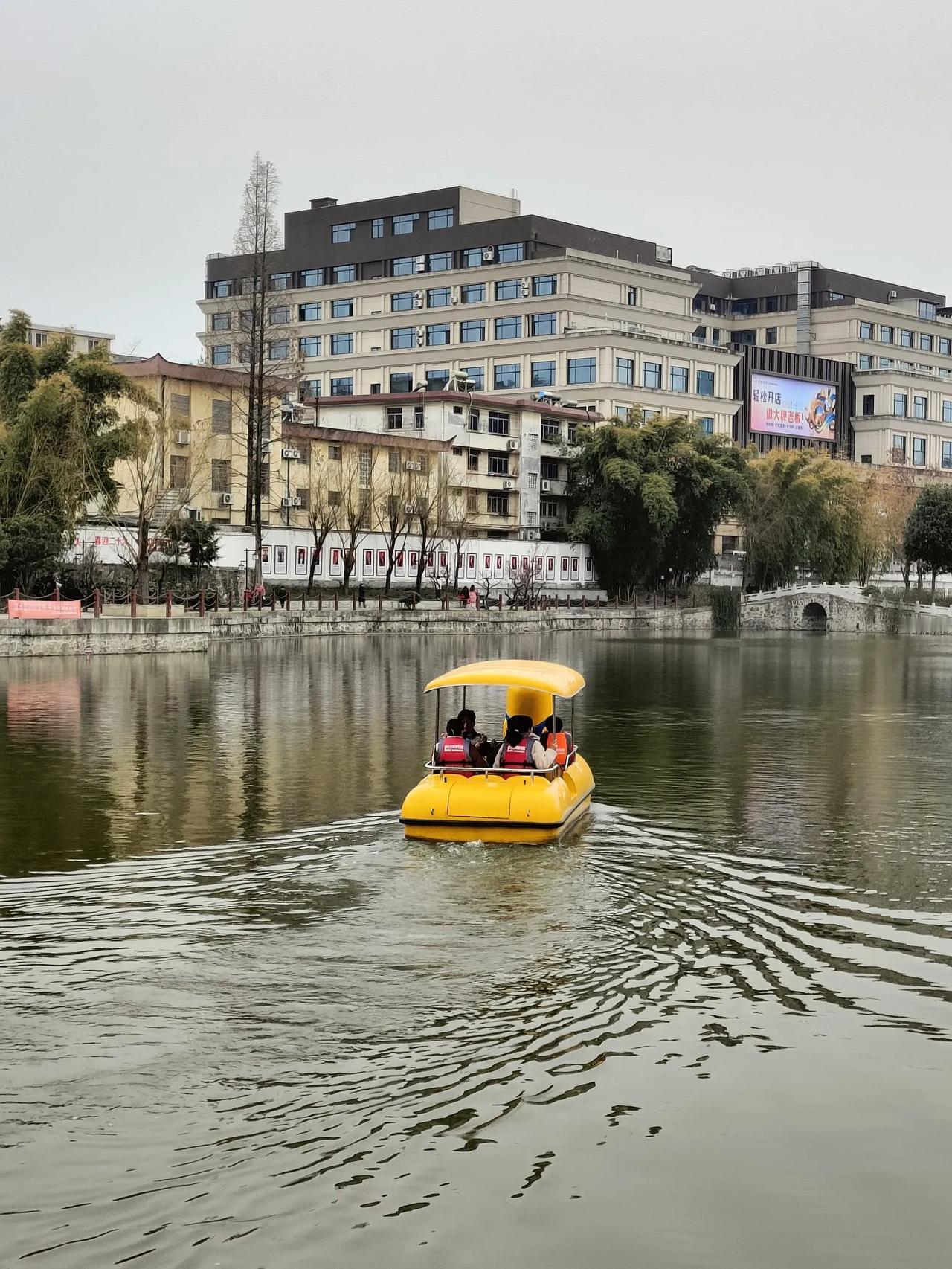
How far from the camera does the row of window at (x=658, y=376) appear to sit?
106 m

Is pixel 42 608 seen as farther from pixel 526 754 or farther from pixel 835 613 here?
pixel 835 613

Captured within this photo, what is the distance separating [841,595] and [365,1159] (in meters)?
93.1

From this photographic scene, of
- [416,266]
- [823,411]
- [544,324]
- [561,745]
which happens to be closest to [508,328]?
[544,324]

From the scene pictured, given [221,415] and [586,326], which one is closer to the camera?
[221,415]

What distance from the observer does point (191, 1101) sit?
8789mm

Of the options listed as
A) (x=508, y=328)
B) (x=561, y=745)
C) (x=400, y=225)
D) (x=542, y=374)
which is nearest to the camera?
(x=561, y=745)

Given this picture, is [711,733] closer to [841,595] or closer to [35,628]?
[35,628]

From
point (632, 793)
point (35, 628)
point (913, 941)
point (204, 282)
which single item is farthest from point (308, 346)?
point (913, 941)

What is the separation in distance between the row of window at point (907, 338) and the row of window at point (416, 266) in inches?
1441

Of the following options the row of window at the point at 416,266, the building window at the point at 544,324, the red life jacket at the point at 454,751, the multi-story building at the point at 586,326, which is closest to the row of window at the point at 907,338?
the multi-story building at the point at 586,326

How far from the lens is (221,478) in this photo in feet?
258

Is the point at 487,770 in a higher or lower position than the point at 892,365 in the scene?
lower

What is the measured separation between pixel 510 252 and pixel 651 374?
14264mm

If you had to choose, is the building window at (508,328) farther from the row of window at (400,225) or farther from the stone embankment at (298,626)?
the stone embankment at (298,626)
